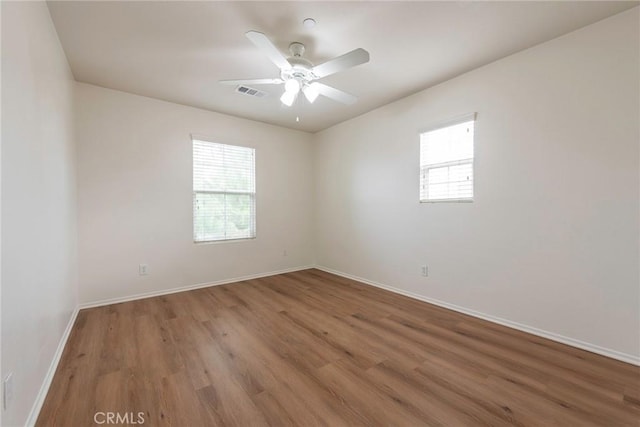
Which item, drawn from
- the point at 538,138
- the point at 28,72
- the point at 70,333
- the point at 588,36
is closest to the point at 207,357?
the point at 70,333

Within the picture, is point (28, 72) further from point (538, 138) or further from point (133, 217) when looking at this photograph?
point (538, 138)

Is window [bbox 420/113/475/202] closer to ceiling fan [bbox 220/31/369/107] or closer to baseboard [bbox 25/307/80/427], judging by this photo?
ceiling fan [bbox 220/31/369/107]

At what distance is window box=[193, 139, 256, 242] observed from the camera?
3.90 m

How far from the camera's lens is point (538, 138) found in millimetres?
2400

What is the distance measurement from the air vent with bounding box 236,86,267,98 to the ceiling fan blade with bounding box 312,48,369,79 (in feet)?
4.14

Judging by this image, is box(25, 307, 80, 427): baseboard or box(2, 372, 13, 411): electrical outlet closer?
box(2, 372, 13, 411): electrical outlet

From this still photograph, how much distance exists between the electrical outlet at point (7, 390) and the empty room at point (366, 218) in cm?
2

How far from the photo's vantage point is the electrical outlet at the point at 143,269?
342 cm

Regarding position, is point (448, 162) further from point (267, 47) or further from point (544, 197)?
point (267, 47)

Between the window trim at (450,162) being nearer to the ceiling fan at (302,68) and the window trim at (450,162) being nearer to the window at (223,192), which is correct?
the ceiling fan at (302,68)

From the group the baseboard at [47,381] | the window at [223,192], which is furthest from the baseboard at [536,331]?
the baseboard at [47,381]

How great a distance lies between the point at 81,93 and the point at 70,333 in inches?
103

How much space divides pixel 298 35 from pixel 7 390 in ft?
9.15

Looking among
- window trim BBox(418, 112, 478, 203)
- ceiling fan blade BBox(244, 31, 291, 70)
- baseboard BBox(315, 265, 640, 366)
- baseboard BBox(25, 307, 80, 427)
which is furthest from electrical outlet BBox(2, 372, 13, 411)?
window trim BBox(418, 112, 478, 203)
